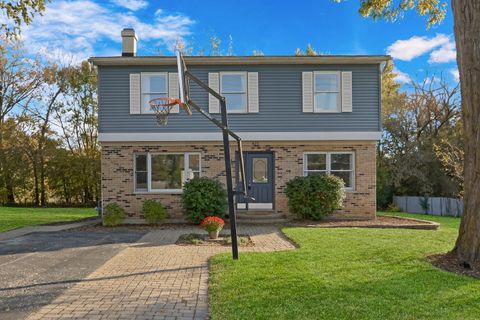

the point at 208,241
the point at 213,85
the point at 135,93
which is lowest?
the point at 208,241

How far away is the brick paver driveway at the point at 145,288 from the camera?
4.76m

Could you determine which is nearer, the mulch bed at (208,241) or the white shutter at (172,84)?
the mulch bed at (208,241)

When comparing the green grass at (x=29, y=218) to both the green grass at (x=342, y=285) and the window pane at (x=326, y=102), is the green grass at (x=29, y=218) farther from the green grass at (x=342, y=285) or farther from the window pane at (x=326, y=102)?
the window pane at (x=326, y=102)

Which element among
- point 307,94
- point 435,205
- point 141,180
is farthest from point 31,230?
point 435,205

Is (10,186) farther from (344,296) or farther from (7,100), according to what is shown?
(344,296)

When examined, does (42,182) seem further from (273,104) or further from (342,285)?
(342,285)

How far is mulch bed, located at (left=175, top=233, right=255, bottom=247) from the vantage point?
9.69 meters

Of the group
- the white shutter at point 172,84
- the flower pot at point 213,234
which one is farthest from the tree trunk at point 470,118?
the white shutter at point 172,84

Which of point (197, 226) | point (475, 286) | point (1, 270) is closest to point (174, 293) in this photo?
point (1, 270)

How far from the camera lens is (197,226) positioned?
1336cm

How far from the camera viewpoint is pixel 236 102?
14.8 metres

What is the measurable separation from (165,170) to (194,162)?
109cm

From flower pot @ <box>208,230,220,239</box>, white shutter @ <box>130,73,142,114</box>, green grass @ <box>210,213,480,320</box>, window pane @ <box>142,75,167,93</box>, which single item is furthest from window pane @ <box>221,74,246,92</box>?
green grass @ <box>210,213,480,320</box>

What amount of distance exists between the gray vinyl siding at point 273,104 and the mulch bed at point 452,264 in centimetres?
793
